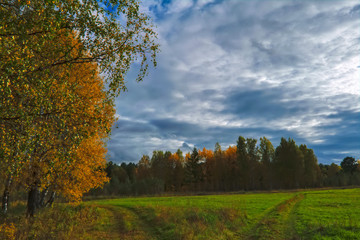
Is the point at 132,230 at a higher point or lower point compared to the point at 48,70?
lower

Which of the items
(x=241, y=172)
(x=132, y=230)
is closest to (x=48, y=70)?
(x=132, y=230)

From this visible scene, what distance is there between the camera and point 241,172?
292 ft

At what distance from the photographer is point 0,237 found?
11.1 m

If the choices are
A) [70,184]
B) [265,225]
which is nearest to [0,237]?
[70,184]

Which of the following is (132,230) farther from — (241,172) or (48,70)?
(241,172)

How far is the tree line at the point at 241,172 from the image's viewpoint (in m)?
86.4

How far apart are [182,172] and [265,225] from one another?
81479mm

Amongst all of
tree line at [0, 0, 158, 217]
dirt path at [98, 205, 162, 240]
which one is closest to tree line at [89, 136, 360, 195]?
dirt path at [98, 205, 162, 240]

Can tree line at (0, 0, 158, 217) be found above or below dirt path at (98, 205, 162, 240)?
above

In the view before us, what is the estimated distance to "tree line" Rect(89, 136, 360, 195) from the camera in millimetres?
86375

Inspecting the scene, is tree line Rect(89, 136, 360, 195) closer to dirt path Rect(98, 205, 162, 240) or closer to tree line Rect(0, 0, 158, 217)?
dirt path Rect(98, 205, 162, 240)

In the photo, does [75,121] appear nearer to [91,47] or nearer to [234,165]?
[91,47]

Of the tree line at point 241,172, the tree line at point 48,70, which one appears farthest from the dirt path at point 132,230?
the tree line at point 241,172

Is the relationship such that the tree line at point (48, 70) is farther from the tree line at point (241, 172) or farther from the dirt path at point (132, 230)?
the tree line at point (241, 172)
